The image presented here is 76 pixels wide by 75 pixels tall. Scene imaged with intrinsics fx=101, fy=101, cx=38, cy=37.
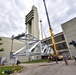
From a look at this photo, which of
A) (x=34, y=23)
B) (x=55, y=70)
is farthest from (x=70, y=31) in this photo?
(x=34, y=23)

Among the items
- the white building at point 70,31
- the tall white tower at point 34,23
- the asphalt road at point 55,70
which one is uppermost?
the tall white tower at point 34,23

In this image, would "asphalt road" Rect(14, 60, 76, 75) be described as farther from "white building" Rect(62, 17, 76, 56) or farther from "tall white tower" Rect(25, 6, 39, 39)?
"tall white tower" Rect(25, 6, 39, 39)

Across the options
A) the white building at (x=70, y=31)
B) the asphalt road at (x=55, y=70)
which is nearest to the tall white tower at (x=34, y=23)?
the white building at (x=70, y=31)

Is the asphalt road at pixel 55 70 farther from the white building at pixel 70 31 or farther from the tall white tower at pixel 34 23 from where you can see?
the tall white tower at pixel 34 23

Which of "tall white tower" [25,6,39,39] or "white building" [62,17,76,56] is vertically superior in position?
"tall white tower" [25,6,39,39]

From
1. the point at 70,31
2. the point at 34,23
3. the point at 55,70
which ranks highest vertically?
the point at 34,23

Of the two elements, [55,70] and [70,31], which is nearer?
[55,70]

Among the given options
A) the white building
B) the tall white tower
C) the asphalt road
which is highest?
the tall white tower

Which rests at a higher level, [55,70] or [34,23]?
[34,23]

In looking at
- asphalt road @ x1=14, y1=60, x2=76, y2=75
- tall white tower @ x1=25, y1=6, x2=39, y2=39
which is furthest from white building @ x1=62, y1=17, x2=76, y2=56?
tall white tower @ x1=25, y1=6, x2=39, y2=39

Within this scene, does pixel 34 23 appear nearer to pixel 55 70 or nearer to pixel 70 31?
pixel 70 31

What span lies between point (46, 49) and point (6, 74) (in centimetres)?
2787

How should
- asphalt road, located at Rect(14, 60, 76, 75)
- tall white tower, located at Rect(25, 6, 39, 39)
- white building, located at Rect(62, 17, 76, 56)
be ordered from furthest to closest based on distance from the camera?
1. tall white tower, located at Rect(25, 6, 39, 39)
2. white building, located at Rect(62, 17, 76, 56)
3. asphalt road, located at Rect(14, 60, 76, 75)

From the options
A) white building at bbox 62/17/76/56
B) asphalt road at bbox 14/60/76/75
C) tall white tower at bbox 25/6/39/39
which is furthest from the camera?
tall white tower at bbox 25/6/39/39
